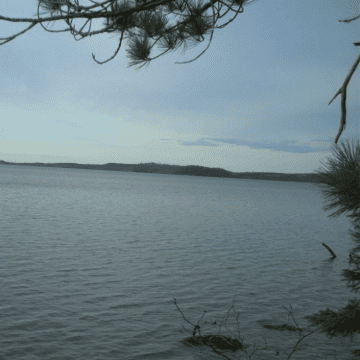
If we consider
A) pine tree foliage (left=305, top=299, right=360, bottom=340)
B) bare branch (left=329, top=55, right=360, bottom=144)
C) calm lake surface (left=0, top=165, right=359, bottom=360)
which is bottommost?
calm lake surface (left=0, top=165, right=359, bottom=360)

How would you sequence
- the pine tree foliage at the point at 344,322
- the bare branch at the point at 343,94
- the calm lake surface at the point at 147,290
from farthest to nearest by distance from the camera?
the calm lake surface at the point at 147,290
the pine tree foliage at the point at 344,322
the bare branch at the point at 343,94

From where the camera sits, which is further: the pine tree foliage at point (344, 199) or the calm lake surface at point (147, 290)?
the calm lake surface at point (147, 290)

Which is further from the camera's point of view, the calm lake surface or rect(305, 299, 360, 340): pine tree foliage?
the calm lake surface

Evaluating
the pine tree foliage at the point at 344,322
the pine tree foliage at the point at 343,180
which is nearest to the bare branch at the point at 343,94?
the pine tree foliage at the point at 343,180

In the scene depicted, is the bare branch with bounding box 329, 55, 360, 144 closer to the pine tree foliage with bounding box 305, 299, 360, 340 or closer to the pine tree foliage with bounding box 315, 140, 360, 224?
the pine tree foliage with bounding box 315, 140, 360, 224

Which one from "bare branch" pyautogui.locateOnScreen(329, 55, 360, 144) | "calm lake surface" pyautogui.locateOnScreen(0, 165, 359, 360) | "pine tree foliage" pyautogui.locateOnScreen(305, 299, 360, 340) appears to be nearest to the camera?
"bare branch" pyautogui.locateOnScreen(329, 55, 360, 144)

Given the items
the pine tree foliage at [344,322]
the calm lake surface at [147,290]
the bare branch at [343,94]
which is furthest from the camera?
the calm lake surface at [147,290]

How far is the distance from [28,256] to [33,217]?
12.9 m

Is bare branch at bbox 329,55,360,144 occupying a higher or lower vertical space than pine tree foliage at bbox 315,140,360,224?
higher

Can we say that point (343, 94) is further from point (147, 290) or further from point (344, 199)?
point (147, 290)

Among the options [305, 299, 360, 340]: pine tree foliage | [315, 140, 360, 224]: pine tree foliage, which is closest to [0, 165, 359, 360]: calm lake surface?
[315, 140, 360, 224]: pine tree foliage

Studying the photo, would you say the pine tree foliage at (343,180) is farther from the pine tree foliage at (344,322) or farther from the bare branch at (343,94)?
the pine tree foliage at (344,322)

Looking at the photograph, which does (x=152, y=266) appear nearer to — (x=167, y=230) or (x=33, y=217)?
(x=167, y=230)

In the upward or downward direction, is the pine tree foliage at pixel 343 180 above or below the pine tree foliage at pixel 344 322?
above
